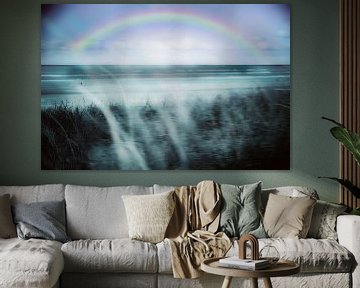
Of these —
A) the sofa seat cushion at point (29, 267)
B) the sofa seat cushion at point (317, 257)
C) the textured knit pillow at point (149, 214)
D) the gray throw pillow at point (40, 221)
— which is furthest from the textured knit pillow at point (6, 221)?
the sofa seat cushion at point (317, 257)

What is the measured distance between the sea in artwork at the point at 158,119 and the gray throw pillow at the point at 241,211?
1.71 ft

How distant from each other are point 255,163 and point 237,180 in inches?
8.8

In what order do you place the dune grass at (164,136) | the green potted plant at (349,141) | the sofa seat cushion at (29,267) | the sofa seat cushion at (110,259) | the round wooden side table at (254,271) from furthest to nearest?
the dune grass at (164,136) → the green potted plant at (349,141) → the sofa seat cushion at (110,259) → the sofa seat cushion at (29,267) → the round wooden side table at (254,271)

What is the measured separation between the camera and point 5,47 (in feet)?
24.1

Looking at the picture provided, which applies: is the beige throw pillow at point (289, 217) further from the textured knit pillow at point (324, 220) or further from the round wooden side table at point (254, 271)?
the round wooden side table at point (254, 271)

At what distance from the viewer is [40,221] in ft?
21.5

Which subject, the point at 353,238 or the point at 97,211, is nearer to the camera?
the point at 353,238

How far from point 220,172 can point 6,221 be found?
6.43ft

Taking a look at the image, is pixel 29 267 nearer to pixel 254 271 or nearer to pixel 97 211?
pixel 97 211

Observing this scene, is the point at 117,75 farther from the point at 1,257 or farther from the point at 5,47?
the point at 1,257

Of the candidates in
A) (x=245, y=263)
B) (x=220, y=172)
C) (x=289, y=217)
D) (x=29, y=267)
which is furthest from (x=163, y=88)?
(x=245, y=263)

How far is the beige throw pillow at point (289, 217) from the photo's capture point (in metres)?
6.59

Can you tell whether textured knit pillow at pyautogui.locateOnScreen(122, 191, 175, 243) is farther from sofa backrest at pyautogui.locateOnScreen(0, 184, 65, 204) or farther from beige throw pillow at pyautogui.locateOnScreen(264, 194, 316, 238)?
beige throw pillow at pyautogui.locateOnScreen(264, 194, 316, 238)

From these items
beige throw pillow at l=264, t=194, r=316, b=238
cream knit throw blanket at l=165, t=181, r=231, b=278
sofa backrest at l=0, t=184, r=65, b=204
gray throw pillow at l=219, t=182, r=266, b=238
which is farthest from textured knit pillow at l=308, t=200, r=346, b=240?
sofa backrest at l=0, t=184, r=65, b=204
